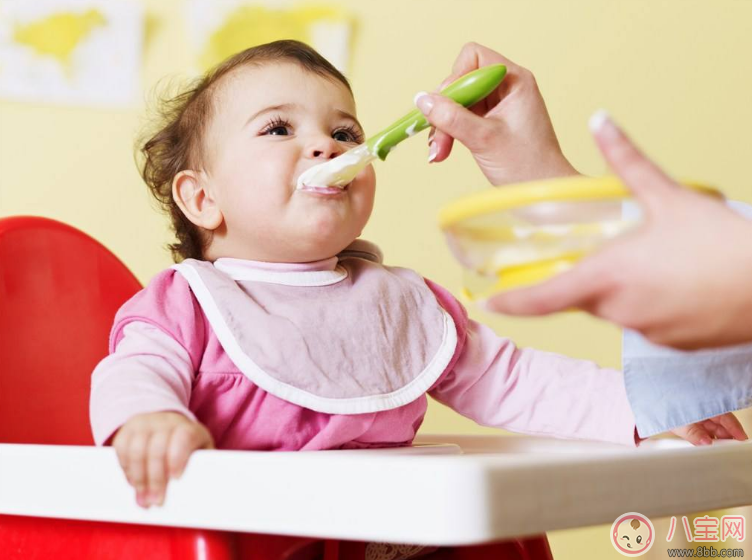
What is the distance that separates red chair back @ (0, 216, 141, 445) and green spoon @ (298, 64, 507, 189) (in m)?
0.28

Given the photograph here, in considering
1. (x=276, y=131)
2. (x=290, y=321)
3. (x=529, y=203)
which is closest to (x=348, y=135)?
(x=276, y=131)

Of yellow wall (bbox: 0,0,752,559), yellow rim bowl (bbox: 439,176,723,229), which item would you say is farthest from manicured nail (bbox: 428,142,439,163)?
yellow wall (bbox: 0,0,752,559)

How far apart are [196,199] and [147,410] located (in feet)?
1.05

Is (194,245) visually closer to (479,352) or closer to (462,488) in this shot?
(479,352)

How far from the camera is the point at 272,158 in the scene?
84 centimetres

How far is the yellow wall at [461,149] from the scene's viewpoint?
1.67 m

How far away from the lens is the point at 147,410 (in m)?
0.63

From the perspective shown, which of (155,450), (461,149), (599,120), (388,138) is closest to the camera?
(599,120)

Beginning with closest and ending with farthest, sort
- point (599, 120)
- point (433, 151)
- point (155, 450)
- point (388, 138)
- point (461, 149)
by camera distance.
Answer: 1. point (599, 120)
2. point (155, 450)
3. point (388, 138)
4. point (433, 151)
5. point (461, 149)

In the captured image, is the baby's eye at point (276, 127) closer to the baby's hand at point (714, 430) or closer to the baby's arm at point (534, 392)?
the baby's arm at point (534, 392)

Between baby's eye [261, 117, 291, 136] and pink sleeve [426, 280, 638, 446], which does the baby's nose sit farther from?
pink sleeve [426, 280, 638, 446]

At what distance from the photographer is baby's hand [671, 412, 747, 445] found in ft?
2.76

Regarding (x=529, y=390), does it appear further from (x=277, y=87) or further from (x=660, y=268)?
(x=660, y=268)

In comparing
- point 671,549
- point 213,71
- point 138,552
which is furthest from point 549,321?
point 138,552
